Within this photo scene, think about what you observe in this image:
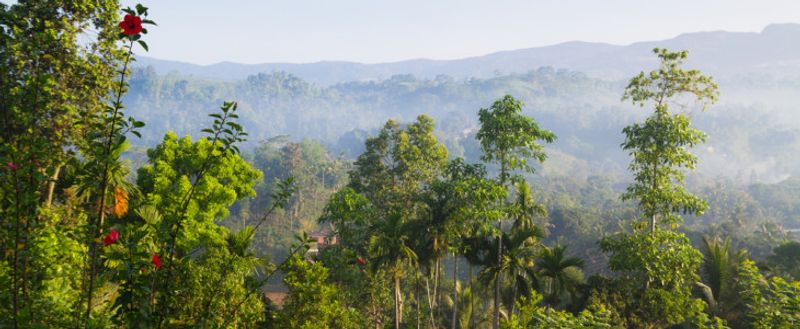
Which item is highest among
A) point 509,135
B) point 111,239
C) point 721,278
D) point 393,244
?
point 111,239

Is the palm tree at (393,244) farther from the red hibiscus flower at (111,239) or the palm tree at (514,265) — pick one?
the red hibiscus flower at (111,239)

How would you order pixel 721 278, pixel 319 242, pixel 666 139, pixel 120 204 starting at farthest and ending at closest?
pixel 319 242
pixel 721 278
pixel 666 139
pixel 120 204

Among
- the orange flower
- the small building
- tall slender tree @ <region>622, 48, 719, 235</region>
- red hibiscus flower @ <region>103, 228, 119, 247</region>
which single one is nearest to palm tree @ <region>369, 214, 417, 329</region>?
the small building

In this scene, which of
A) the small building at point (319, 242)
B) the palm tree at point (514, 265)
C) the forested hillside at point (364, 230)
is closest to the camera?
the forested hillside at point (364, 230)

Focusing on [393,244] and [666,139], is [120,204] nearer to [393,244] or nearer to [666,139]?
[393,244]

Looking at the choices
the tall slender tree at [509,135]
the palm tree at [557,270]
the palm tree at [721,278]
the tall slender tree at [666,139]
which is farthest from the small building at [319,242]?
the palm tree at [721,278]

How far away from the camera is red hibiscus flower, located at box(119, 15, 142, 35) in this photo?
3.08 metres

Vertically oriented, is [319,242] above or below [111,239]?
below

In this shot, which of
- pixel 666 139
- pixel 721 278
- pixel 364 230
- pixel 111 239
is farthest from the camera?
pixel 364 230

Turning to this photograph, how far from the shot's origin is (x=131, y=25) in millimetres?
3105

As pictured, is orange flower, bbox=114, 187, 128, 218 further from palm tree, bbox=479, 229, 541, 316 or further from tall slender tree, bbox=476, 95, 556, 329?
palm tree, bbox=479, 229, 541, 316

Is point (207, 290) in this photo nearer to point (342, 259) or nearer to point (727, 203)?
point (342, 259)

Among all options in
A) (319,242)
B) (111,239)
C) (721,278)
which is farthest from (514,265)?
(319,242)

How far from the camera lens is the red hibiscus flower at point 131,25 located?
10.1 feet
